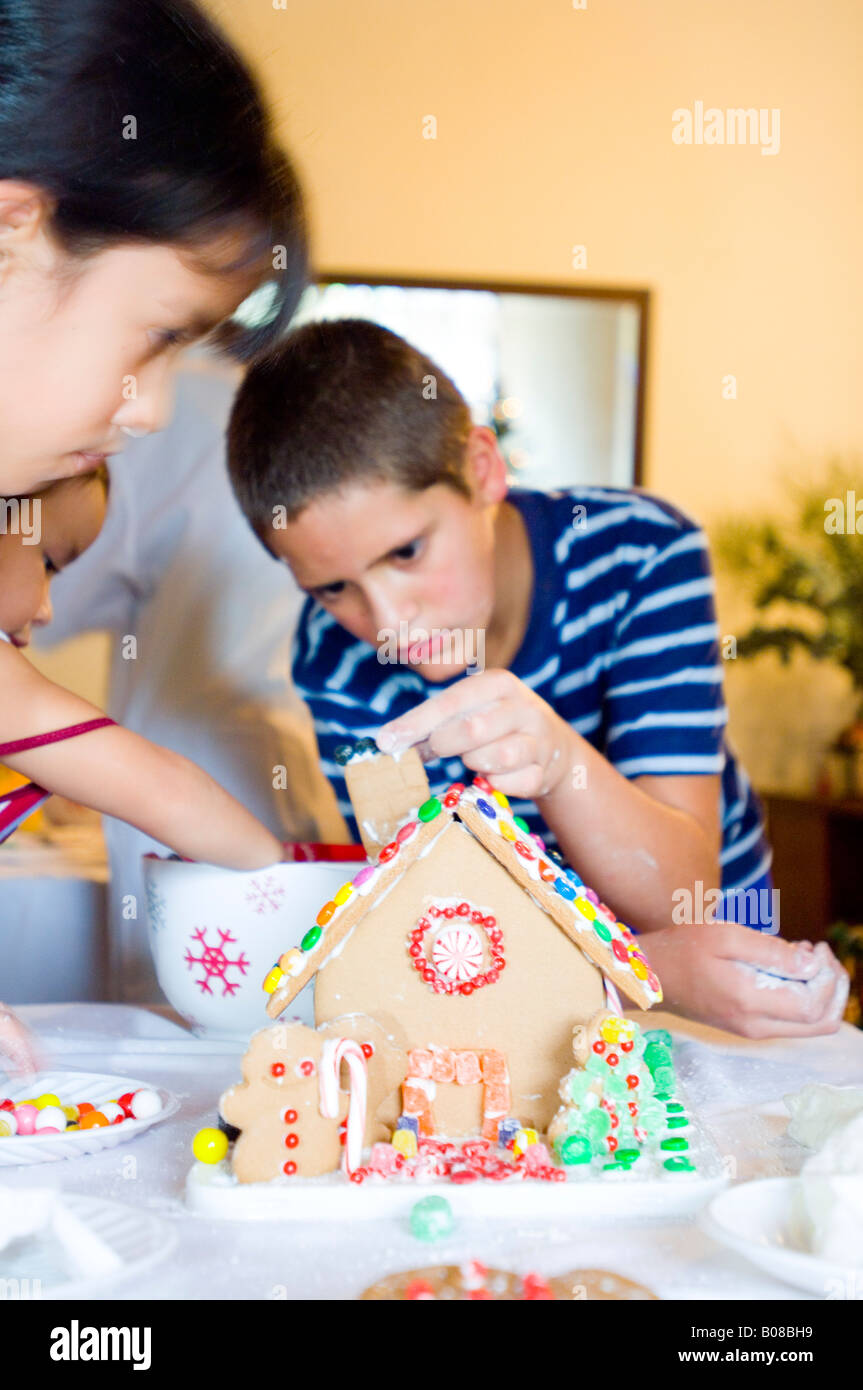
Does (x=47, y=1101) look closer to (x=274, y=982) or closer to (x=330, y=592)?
(x=274, y=982)

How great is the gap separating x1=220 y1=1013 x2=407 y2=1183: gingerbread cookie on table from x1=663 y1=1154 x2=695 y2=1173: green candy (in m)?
0.15

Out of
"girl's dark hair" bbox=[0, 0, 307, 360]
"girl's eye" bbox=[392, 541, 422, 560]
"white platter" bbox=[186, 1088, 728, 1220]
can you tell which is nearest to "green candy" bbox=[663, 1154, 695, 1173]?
"white platter" bbox=[186, 1088, 728, 1220]

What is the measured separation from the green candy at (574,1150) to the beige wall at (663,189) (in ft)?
7.94

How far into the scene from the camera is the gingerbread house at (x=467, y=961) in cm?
68

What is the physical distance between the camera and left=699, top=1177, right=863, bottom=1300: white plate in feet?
1.60

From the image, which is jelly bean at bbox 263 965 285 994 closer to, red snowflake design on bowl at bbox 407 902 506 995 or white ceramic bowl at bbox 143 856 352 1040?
red snowflake design on bowl at bbox 407 902 506 995

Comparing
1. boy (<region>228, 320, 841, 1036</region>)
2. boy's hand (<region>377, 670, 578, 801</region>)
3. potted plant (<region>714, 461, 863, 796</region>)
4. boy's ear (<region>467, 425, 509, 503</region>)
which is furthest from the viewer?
potted plant (<region>714, 461, 863, 796</region>)

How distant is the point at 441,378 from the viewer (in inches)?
52.6

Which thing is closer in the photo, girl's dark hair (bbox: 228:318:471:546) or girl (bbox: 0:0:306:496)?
girl (bbox: 0:0:306:496)

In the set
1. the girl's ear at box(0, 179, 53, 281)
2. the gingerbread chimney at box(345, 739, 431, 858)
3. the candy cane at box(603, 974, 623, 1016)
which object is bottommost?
the candy cane at box(603, 974, 623, 1016)

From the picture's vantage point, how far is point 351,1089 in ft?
2.10

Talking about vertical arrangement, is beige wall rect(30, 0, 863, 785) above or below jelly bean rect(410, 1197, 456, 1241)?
above

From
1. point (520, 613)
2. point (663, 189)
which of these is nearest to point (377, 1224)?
point (520, 613)
